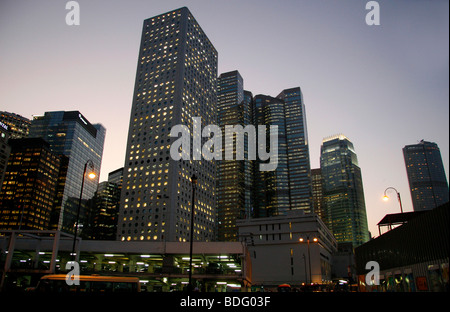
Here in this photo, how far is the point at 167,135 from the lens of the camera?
465 feet

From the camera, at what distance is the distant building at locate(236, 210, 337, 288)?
103m

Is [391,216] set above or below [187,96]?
below

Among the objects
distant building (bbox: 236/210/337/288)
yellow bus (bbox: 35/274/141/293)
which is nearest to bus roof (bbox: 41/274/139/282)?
yellow bus (bbox: 35/274/141/293)

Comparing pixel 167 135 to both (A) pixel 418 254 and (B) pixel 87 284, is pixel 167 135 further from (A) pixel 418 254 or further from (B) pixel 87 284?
(A) pixel 418 254

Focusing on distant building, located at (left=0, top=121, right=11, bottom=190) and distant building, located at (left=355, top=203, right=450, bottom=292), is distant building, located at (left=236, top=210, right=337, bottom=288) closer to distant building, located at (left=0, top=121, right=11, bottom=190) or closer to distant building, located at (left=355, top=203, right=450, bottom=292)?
distant building, located at (left=355, top=203, right=450, bottom=292)

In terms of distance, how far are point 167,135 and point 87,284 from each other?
11898 centimetres

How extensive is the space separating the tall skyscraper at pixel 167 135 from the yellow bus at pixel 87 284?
96.8m

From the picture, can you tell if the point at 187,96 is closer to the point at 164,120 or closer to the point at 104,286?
the point at 164,120

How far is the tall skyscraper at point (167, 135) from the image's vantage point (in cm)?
13338

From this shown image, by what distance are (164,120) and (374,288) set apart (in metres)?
117

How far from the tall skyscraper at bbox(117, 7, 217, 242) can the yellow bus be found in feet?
317

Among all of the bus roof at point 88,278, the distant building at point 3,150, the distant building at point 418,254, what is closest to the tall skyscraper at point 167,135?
the distant building at point 3,150
